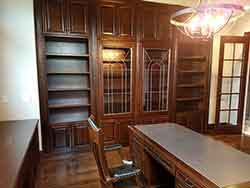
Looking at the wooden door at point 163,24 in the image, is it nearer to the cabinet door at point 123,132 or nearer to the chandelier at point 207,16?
the chandelier at point 207,16

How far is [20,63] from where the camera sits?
10.4 ft

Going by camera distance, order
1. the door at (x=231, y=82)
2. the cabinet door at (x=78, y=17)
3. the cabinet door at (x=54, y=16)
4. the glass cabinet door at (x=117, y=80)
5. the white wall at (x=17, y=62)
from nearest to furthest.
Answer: the white wall at (x=17, y=62), the cabinet door at (x=54, y=16), the cabinet door at (x=78, y=17), the glass cabinet door at (x=117, y=80), the door at (x=231, y=82)

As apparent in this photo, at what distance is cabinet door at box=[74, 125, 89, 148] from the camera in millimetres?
3589

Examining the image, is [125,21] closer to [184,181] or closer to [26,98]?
[26,98]

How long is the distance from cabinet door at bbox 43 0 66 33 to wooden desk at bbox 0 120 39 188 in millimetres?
1618

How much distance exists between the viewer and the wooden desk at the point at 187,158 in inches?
52.7

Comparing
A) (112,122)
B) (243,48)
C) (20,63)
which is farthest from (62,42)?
(243,48)

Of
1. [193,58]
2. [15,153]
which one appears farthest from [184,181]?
[193,58]

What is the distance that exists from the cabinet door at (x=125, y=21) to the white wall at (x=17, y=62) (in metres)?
Answer: 1.49

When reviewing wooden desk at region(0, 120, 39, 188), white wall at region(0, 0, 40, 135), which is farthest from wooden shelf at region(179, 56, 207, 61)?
wooden desk at region(0, 120, 39, 188)

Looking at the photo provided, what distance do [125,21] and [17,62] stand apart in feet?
6.63

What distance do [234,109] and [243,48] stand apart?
145 cm

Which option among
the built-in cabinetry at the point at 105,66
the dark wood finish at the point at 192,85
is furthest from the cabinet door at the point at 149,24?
the dark wood finish at the point at 192,85

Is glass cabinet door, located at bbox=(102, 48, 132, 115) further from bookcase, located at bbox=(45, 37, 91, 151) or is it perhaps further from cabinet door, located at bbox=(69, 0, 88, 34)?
cabinet door, located at bbox=(69, 0, 88, 34)
